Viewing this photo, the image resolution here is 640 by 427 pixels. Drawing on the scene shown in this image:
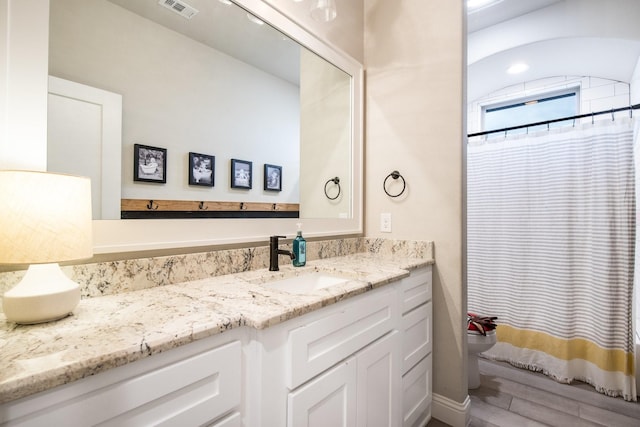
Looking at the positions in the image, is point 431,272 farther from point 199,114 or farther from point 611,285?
point 199,114

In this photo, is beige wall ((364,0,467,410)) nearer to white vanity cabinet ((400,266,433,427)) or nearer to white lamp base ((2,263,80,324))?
white vanity cabinet ((400,266,433,427))

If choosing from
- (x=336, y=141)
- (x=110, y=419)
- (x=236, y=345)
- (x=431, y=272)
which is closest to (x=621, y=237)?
(x=431, y=272)

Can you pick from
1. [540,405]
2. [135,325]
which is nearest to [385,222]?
[540,405]

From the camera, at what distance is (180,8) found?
1207 mm

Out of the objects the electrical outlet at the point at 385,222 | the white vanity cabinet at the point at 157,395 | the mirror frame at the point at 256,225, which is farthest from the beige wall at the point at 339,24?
the white vanity cabinet at the point at 157,395

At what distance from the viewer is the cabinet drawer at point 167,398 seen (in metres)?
0.55

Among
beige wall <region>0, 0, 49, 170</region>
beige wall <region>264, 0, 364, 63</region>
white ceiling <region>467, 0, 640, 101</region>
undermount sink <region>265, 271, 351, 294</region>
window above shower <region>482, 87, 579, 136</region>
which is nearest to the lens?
beige wall <region>0, 0, 49, 170</region>

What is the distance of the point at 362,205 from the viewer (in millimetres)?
2074

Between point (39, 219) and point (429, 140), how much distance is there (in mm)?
1738

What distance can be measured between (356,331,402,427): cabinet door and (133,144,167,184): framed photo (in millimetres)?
1016

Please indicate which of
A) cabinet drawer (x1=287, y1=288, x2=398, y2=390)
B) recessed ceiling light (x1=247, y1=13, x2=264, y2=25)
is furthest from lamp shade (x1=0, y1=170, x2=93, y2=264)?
recessed ceiling light (x1=247, y1=13, x2=264, y2=25)

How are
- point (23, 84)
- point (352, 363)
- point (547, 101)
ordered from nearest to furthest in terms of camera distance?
point (23, 84) < point (352, 363) < point (547, 101)

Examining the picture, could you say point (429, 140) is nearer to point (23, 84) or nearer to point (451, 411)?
point (451, 411)

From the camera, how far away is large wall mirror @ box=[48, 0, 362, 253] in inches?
38.3
